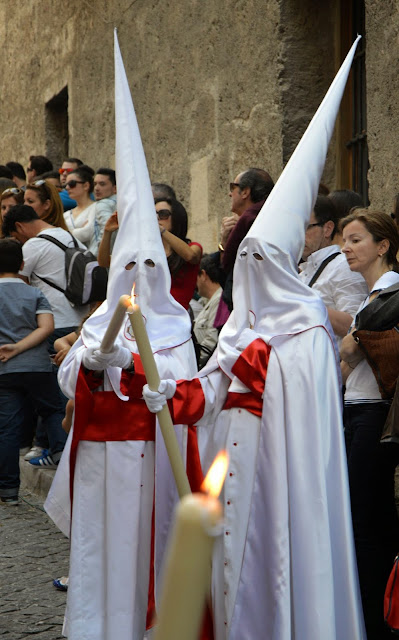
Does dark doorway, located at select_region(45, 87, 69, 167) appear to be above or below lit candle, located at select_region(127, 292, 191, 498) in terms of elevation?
below

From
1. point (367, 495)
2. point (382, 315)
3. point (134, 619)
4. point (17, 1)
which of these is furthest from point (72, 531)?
point (17, 1)

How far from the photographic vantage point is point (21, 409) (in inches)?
255

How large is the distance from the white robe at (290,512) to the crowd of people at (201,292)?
10.9 inches

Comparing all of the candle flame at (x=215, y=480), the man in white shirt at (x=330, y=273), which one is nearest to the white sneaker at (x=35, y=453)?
the man in white shirt at (x=330, y=273)

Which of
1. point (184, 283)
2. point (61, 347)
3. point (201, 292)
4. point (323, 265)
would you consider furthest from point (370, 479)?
point (201, 292)

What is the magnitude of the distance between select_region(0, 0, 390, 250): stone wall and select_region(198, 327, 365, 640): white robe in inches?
92.4

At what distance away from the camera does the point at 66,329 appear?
6707 millimetres

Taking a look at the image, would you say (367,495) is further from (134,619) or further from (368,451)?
(134,619)

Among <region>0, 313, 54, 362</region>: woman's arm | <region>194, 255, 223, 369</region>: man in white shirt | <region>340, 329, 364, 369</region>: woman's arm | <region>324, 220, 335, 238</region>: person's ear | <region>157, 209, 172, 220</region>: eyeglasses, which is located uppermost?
<region>324, 220, 335, 238</region>: person's ear

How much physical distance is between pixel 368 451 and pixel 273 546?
625mm

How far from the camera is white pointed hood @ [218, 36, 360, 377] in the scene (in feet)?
10.7

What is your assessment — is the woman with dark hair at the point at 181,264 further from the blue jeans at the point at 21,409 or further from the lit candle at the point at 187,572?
the lit candle at the point at 187,572

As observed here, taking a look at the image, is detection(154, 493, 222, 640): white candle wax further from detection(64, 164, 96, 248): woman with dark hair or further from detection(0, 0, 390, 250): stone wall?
detection(64, 164, 96, 248): woman with dark hair

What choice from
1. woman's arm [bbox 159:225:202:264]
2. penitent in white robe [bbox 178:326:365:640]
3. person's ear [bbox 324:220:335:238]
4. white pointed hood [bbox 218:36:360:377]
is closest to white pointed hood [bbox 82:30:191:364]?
white pointed hood [bbox 218:36:360:377]
